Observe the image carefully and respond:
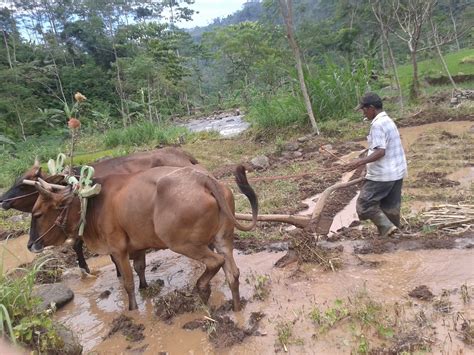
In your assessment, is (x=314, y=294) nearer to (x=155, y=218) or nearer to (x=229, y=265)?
(x=229, y=265)

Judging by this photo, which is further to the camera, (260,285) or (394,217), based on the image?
(394,217)

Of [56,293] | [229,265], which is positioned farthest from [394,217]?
[56,293]

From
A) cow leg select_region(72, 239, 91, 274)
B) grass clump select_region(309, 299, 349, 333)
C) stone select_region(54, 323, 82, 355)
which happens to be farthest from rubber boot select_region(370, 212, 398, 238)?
cow leg select_region(72, 239, 91, 274)

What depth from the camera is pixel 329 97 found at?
14852 mm

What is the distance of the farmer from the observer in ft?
16.8

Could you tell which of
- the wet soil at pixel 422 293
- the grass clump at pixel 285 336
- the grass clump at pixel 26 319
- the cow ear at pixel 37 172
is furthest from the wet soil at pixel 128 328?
the wet soil at pixel 422 293

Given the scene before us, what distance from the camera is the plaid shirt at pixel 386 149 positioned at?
511cm

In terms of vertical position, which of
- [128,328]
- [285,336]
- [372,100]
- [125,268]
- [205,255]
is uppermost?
[372,100]

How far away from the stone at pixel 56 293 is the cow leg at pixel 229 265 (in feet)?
7.14

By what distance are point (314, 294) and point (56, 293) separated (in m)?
3.05

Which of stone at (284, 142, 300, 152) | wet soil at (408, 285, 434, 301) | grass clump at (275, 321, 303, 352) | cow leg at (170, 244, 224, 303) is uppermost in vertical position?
cow leg at (170, 244, 224, 303)

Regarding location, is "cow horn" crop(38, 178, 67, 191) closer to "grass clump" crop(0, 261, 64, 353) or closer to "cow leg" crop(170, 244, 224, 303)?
"grass clump" crop(0, 261, 64, 353)

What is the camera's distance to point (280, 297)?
4719mm

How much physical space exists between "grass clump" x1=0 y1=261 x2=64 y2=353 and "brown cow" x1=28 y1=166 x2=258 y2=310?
3.68ft
